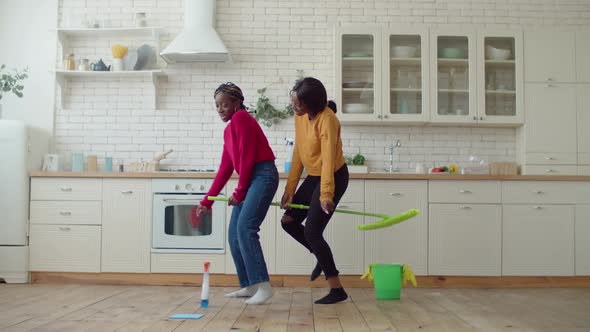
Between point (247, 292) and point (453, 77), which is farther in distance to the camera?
point (453, 77)

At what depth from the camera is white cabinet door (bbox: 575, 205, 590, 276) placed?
197 inches

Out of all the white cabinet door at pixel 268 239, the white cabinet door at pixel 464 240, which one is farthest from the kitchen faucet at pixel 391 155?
the white cabinet door at pixel 268 239

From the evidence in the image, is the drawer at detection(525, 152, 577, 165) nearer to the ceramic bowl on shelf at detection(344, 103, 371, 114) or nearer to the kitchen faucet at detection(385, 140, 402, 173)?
the kitchen faucet at detection(385, 140, 402, 173)

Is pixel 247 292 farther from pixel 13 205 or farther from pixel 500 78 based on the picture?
pixel 500 78

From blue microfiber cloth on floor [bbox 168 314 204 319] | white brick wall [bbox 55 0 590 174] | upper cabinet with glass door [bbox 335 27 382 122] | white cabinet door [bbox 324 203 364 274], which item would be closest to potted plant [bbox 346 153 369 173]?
white brick wall [bbox 55 0 590 174]

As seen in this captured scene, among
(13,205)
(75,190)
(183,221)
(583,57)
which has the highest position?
(583,57)

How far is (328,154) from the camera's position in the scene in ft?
12.0

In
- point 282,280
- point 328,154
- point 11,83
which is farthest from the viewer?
point 11,83

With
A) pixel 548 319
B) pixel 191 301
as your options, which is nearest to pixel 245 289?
pixel 191 301

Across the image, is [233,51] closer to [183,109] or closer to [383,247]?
[183,109]

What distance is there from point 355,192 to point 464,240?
893 mm

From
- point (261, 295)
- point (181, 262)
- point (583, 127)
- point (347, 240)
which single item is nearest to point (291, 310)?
point (261, 295)

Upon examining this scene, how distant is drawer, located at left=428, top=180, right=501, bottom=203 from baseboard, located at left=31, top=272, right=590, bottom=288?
22.9 inches

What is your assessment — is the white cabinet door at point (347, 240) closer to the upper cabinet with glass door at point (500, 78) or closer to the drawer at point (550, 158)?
the upper cabinet with glass door at point (500, 78)
